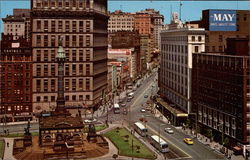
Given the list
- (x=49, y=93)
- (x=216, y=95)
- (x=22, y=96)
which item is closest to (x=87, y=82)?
(x=49, y=93)

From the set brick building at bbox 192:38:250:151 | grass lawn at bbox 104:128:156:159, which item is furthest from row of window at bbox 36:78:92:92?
brick building at bbox 192:38:250:151

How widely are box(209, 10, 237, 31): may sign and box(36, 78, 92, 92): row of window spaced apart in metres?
46.9

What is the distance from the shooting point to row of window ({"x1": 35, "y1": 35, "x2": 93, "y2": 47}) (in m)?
143

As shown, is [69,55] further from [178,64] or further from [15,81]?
[178,64]

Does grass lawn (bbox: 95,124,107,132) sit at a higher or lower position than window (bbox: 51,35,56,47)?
lower

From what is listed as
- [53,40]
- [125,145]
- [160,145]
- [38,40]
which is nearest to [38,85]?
[38,40]

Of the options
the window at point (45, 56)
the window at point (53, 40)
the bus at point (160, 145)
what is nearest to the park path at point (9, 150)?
the bus at point (160, 145)

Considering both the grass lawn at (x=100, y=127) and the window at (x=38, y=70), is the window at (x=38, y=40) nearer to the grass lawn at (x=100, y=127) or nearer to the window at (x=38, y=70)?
the window at (x=38, y=70)

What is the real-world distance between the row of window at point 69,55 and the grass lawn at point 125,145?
37348mm

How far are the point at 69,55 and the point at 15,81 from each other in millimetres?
20136

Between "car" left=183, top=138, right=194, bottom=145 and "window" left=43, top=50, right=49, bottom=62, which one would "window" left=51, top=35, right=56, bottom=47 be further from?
"car" left=183, top=138, right=194, bottom=145

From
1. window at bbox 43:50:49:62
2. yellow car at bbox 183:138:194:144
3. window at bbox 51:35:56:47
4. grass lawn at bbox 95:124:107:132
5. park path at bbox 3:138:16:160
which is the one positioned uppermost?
window at bbox 51:35:56:47

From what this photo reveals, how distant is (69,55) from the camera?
14525 centimetres

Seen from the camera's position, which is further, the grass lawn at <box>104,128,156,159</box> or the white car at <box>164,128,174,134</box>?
the white car at <box>164,128,174,134</box>
